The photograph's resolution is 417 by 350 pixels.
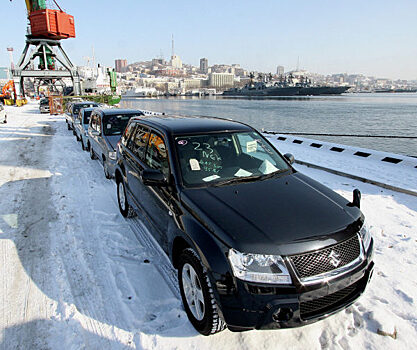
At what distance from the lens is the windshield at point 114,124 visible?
26.5ft

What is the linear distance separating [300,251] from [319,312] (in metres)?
0.54

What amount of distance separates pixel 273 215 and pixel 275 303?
724mm

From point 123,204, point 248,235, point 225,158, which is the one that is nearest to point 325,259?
point 248,235

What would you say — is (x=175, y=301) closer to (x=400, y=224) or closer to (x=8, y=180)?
(x=400, y=224)

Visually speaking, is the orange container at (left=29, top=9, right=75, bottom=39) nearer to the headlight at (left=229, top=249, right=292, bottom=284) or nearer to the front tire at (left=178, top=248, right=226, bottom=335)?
the front tire at (left=178, top=248, right=226, bottom=335)

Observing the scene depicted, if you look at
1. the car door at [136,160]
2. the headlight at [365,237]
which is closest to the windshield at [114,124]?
the car door at [136,160]

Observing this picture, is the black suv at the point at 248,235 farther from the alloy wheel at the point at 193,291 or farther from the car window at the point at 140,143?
the car window at the point at 140,143

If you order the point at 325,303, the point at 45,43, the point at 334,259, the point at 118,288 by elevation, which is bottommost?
the point at 118,288

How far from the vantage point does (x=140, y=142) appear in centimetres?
438

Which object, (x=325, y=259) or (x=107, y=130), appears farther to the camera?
(x=107, y=130)

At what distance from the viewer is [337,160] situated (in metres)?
8.96

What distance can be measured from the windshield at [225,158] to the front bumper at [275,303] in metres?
1.26

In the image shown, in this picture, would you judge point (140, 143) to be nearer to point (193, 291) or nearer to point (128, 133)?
point (128, 133)

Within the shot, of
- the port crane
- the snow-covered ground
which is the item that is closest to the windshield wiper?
the snow-covered ground
